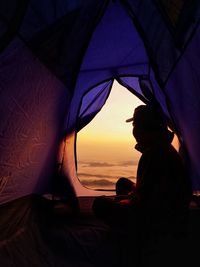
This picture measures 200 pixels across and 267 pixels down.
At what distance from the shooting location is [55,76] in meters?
2.01

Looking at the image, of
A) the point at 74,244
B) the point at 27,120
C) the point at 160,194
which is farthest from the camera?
the point at 74,244

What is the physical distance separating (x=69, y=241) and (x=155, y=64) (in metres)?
1.32

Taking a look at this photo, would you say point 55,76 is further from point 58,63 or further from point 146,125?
point 146,125

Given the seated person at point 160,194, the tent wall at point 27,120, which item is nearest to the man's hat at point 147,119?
the seated person at point 160,194

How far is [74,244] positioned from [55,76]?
3.52 ft

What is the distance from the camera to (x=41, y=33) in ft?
5.18

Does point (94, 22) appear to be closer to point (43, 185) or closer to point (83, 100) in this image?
point (83, 100)

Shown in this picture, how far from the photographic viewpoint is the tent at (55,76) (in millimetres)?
1532

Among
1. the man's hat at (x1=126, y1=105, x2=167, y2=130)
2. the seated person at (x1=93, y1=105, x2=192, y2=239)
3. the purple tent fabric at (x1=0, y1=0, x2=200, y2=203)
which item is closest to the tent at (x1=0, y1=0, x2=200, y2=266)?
the purple tent fabric at (x1=0, y1=0, x2=200, y2=203)

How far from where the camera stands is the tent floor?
5.86 ft

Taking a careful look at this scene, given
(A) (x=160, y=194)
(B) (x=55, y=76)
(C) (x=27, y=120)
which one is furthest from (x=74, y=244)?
(B) (x=55, y=76)

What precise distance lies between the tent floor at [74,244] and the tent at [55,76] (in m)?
0.01

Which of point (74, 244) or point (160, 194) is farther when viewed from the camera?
point (74, 244)

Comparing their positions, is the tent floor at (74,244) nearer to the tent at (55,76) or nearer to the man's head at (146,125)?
the tent at (55,76)
